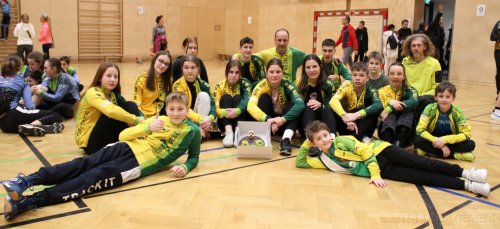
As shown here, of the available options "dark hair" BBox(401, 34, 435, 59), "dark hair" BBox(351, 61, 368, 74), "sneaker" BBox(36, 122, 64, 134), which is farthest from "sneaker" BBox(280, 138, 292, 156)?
"sneaker" BBox(36, 122, 64, 134)

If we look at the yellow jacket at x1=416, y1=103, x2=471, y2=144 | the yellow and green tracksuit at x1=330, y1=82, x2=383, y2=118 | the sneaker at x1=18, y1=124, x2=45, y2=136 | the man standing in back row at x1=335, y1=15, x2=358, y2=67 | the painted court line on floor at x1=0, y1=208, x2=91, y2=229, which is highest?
the man standing in back row at x1=335, y1=15, x2=358, y2=67

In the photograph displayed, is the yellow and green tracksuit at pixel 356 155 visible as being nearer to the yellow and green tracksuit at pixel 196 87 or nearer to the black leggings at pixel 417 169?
the black leggings at pixel 417 169

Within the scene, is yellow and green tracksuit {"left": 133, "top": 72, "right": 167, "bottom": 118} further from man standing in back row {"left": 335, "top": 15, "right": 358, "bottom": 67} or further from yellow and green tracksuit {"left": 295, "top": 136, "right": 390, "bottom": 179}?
man standing in back row {"left": 335, "top": 15, "right": 358, "bottom": 67}

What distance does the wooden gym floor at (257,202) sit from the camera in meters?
2.89

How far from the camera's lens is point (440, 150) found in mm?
4539

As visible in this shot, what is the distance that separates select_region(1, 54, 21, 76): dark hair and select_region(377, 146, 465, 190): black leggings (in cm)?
448

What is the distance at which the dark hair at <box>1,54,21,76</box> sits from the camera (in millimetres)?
5381

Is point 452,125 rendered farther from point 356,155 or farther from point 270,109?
point 270,109

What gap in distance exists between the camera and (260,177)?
3.87 metres

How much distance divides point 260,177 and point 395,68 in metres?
2.16

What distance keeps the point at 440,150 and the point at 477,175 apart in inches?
39.2

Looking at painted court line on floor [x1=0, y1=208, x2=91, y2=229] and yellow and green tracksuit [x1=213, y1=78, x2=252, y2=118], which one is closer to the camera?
painted court line on floor [x1=0, y1=208, x2=91, y2=229]

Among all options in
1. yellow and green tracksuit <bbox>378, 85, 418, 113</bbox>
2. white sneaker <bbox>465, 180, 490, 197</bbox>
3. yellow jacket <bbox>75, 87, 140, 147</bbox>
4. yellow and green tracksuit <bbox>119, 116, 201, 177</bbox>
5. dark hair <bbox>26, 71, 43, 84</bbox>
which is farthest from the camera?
dark hair <bbox>26, 71, 43, 84</bbox>

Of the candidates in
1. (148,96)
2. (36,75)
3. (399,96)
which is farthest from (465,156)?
(36,75)
